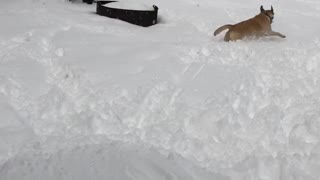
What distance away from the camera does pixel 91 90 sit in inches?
196

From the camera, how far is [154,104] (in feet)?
15.4

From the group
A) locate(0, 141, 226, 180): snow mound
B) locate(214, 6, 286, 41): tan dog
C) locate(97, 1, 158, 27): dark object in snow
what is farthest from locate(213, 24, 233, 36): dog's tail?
locate(0, 141, 226, 180): snow mound

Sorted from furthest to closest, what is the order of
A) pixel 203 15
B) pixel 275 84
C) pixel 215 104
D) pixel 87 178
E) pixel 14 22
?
pixel 203 15 < pixel 14 22 < pixel 275 84 < pixel 215 104 < pixel 87 178

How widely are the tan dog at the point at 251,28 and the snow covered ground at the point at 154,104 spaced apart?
0.46 feet

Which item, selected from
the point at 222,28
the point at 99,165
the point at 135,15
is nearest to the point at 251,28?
the point at 222,28

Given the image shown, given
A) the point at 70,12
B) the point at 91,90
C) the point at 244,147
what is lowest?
the point at 70,12

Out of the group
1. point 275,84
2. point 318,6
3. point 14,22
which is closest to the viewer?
point 275,84

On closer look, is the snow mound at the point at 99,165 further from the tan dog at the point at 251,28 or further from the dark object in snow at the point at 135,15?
the dark object in snow at the point at 135,15

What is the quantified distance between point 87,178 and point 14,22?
524 centimetres

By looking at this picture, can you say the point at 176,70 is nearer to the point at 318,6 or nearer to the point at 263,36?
the point at 263,36

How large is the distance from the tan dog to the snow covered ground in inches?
5.6

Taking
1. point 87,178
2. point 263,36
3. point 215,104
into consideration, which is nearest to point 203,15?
point 263,36

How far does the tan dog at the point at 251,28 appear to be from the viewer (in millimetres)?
6996

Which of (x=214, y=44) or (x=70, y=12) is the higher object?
(x=214, y=44)
